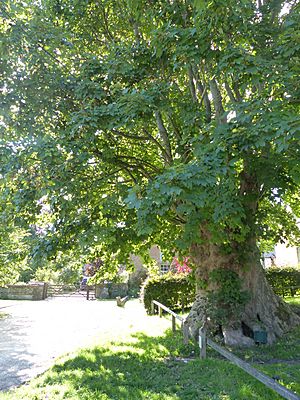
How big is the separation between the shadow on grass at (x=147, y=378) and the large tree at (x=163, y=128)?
2.12 m

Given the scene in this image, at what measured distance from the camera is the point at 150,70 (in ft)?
25.7

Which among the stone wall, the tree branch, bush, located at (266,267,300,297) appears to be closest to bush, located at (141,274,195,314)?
bush, located at (266,267,300,297)

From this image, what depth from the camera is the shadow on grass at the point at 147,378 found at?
549 cm

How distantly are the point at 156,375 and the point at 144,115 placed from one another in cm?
495

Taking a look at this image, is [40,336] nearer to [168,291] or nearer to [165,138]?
[168,291]

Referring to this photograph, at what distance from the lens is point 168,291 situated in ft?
52.0

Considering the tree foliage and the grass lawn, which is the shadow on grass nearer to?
the grass lawn

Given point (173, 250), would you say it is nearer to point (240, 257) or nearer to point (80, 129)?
point (240, 257)

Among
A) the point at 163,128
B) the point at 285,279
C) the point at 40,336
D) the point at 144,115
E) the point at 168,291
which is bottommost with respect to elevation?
the point at 40,336

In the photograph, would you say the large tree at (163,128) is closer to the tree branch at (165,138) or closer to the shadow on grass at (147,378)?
the tree branch at (165,138)

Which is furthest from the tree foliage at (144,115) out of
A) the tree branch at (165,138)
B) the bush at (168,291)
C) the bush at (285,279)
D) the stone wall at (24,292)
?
the stone wall at (24,292)

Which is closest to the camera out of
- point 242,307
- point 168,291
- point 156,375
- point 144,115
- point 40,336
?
point 156,375

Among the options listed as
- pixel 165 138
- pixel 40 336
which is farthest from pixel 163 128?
pixel 40 336

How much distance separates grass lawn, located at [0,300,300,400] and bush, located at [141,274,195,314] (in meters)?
6.43
